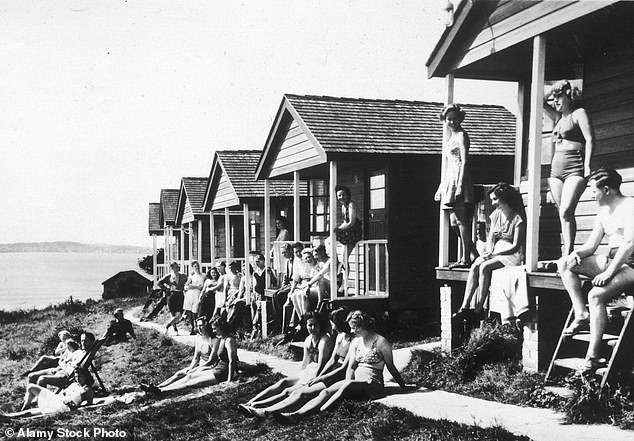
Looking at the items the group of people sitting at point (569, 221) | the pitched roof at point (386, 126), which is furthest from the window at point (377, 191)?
the group of people sitting at point (569, 221)

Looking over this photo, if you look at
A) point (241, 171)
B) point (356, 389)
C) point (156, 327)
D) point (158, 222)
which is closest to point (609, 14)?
point (356, 389)

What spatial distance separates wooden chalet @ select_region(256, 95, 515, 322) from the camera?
1327 centimetres

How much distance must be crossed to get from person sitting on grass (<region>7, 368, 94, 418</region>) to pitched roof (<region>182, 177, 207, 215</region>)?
15673 millimetres

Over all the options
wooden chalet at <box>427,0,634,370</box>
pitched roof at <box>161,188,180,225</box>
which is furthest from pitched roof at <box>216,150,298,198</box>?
pitched roof at <box>161,188,180,225</box>

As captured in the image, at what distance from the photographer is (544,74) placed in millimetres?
8859

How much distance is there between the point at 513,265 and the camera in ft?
27.9

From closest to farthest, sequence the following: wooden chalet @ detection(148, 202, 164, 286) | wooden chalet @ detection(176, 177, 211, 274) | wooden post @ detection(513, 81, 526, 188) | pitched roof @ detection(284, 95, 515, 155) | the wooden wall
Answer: wooden post @ detection(513, 81, 526, 188)
pitched roof @ detection(284, 95, 515, 155)
the wooden wall
wooden chalet @ detection(176, 177, 211, 274)
wooden chalet @ detection(148, 202, 164, 286)

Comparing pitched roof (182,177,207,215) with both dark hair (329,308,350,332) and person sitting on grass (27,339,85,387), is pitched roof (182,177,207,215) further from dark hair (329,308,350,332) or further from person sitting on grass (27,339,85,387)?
dark hair (329,308,350,332)

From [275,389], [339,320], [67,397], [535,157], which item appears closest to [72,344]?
[67,397]

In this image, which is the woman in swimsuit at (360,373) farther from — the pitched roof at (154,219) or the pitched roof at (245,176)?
the pitched roof at (154,219)

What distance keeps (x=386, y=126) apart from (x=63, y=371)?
792 cm

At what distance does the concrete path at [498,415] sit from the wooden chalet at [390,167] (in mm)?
4490

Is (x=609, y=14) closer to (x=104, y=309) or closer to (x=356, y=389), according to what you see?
(x=356, y=389)

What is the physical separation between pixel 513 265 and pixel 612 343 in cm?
199
